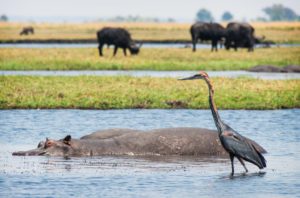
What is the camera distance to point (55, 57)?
116 feet

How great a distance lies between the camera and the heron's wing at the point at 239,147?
12.2m

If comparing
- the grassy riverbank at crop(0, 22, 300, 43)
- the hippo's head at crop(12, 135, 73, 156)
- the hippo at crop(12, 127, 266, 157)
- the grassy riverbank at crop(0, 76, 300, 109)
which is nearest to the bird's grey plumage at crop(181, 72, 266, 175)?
the hippo at crop(12, 127, 266, 157)

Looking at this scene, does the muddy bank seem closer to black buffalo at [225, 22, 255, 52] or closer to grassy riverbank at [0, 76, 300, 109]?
grassy riverbank at [0, 76, 300, 109]

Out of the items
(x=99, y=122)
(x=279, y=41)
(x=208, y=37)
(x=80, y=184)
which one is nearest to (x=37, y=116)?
(x=99, y=122)

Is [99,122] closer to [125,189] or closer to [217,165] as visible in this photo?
[217,165]

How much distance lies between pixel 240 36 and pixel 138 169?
34.3 meters

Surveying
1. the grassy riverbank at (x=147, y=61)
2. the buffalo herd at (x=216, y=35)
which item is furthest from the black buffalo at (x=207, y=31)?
the grassy riverbank at (x=147, y=61)

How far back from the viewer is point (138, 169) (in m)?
12.9

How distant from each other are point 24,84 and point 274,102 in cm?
662

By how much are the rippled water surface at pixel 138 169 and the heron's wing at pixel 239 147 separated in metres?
0.26

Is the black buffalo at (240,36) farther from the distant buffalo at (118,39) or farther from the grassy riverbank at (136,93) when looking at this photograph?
the grassy riverbank at (136,93)

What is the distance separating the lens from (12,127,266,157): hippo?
557 inches

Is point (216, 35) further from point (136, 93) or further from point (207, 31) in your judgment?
point (136, 93)

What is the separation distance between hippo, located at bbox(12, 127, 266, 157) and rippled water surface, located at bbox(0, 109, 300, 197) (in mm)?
241
